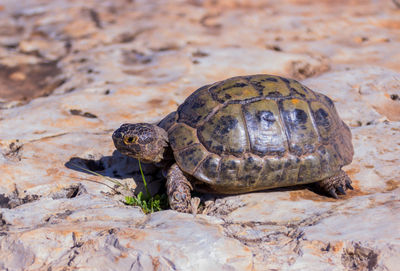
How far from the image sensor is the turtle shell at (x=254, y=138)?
4109mm

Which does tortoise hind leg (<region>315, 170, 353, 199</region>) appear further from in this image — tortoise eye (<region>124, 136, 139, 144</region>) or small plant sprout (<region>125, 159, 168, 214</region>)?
tortoise eye (<region>124, 136, 139, 144</region>)

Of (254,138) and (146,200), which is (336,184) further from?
(146,200)

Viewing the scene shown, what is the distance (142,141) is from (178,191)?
66 centimetres

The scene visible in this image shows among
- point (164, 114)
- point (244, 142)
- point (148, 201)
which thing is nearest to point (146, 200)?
point (148, 201)

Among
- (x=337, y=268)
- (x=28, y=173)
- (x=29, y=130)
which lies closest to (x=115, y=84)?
(x=29, y=130)

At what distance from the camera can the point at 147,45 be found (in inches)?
340

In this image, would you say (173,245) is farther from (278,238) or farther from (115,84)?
(115,84)

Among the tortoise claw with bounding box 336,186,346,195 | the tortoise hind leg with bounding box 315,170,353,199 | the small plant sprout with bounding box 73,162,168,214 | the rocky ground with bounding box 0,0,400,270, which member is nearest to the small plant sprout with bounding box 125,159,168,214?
the small plant sprout with bounding box 73,162,168,214

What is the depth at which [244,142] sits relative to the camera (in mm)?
4145

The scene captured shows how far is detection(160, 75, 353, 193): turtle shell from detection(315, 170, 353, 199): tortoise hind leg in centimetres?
8

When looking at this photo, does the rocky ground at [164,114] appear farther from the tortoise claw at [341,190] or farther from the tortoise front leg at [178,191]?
the tortoise front leg at [178,191]

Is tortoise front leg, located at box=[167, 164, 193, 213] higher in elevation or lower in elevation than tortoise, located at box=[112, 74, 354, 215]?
lower

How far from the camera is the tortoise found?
411 centimetres

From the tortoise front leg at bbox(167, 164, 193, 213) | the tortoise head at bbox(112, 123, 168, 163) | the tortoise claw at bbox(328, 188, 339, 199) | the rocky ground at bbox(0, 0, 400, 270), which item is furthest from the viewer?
the tortoise head at bbox(112, 123, 168, 163)
